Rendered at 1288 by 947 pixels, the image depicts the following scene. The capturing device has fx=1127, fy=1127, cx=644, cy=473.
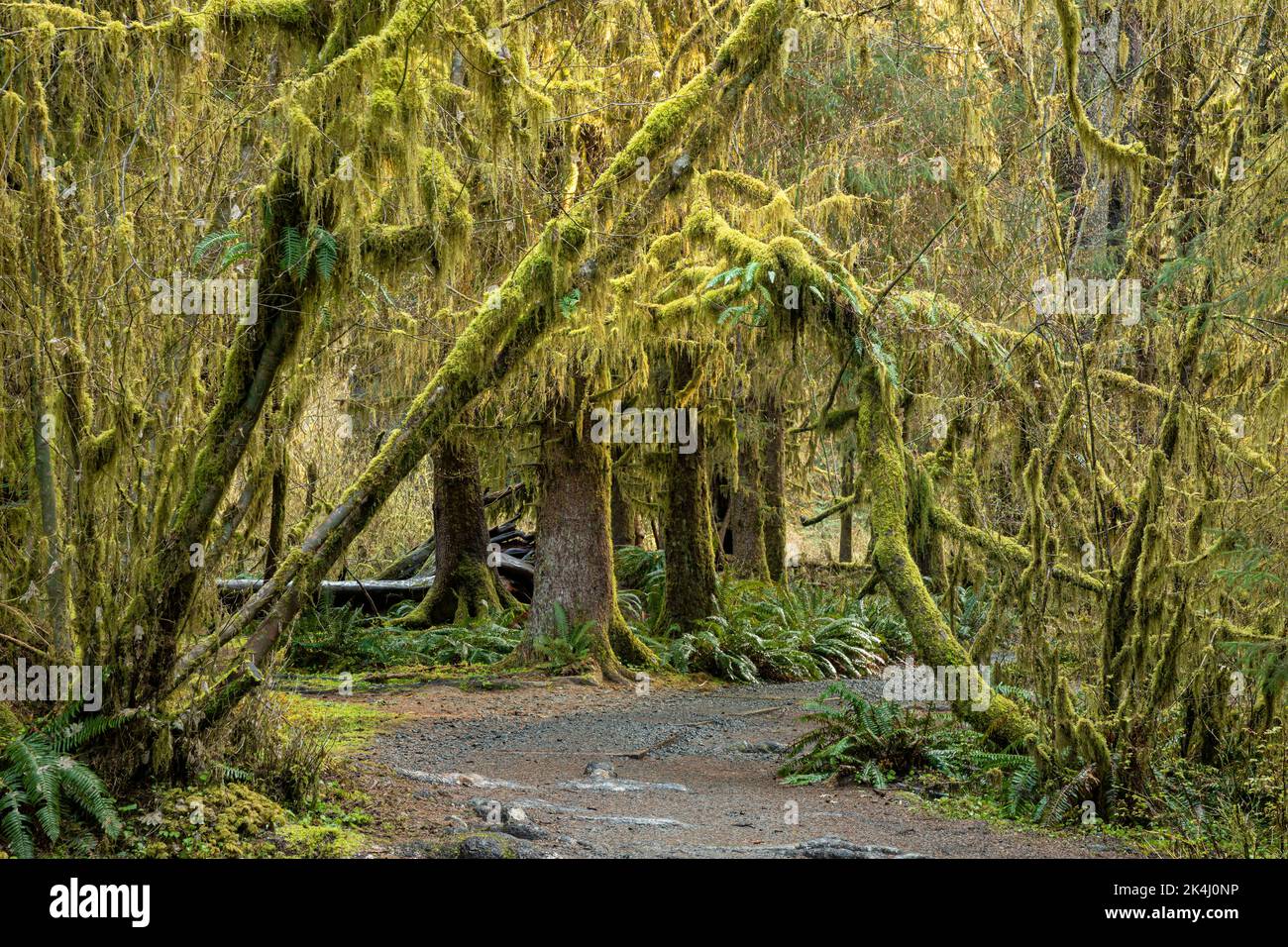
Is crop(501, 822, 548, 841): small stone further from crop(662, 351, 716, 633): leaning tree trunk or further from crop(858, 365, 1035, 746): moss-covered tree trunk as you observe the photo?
crop(662, 351, 716, 633): leaning tree trunk

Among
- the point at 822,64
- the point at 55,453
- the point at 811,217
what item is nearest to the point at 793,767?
the point at 55,453

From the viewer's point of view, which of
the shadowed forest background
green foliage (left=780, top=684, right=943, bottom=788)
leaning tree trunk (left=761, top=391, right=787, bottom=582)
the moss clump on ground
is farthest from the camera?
leaning tree trunk (left=761, top=391, right=787, bottom=582)

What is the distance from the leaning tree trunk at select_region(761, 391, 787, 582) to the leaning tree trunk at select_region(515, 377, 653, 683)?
520cm

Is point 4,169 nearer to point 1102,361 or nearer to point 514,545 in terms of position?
point 1102,361

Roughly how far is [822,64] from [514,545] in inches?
399

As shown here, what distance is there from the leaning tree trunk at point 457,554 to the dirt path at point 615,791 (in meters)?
3.97

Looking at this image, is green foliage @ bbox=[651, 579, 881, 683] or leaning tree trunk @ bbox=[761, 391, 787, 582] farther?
leaning tree trunk @ bbox=[761, 391, 787, 582]

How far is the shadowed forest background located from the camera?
20.1 ft

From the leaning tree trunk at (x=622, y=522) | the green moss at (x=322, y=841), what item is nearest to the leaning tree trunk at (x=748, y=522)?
the leaning tree trunk at (x=622, y=522)

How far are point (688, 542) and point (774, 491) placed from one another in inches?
174

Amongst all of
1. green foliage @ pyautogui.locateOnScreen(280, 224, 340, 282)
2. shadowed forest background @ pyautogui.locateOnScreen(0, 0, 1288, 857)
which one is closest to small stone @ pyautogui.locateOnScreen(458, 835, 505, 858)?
shadowed forest background @ pyautogui.locateOnScreen(0, 0, 1288, 857)

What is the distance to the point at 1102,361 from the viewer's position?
9664 millimetres

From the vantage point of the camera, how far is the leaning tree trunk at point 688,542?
15.3m

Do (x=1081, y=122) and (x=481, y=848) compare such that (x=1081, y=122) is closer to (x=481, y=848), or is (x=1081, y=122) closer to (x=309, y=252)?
(x=309, y=252)
